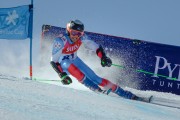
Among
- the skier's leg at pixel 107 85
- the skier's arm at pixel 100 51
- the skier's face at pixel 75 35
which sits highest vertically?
the skier's face at pixel 75 35

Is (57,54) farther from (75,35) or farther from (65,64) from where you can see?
(75,35)

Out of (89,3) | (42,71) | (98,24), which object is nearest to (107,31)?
(98,24)

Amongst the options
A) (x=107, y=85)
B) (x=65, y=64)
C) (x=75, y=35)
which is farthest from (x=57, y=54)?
(x=107, y=85)

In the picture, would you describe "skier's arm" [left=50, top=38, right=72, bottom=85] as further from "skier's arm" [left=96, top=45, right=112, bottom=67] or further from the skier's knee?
"skier's arm" [left=96, top=45, right=112, bottom=67]

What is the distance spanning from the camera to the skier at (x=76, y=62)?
716 centimetres

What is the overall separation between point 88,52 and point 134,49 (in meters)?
1.13

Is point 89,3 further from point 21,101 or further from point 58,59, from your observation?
point 21,101

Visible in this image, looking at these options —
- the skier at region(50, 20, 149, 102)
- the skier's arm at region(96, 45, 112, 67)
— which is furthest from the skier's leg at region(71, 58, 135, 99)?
the skier's arm at region(96, 45, 112, 67)

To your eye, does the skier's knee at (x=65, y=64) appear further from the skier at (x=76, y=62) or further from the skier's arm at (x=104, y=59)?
the skier's arm at (x=104, y=59)

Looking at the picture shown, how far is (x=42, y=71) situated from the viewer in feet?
31.5

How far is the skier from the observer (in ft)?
23.5

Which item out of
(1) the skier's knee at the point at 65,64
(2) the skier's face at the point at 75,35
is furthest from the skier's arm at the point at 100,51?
(1) the skier's knee at the point at 65,64

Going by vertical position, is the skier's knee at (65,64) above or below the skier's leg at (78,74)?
above

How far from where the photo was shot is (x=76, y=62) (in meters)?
7.55
